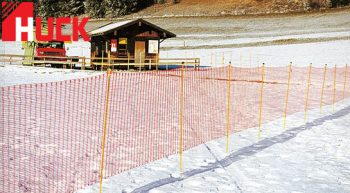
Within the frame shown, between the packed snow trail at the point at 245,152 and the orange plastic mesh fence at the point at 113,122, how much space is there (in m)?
1.10

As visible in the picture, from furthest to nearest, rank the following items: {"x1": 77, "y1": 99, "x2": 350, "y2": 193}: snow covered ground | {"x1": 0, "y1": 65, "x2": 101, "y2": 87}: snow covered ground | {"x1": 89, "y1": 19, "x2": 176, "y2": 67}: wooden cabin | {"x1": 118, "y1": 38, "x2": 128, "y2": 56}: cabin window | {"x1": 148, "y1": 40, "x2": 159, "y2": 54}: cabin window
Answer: {"x1": 148, "y1": 40, "x2": 159, "y2": 54}: cabin window → {"x1": 118, "y1": 38, "x2": 128, "y2": 56}: cabin window → {"x1": 89, "y1": 19, "x2": 176, "y2": 67}: wooden cabin → {"x1": 0, "y1": 65, "x2": 101, "y2": 87}: snow covered ground → {"x1": 77, "y1": 99, "x2": 350, "y2": 193}: snow covered ground

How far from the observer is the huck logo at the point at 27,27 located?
32688 millimetres

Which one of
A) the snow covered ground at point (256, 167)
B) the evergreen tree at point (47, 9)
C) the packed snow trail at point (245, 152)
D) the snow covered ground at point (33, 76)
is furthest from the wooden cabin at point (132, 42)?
the evergreen tree at point (47, 9)

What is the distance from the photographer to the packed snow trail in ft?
26.0

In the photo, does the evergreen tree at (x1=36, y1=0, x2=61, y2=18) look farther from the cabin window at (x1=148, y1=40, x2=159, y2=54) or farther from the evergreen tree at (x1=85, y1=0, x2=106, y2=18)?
the cabin window at (x1=148, y1=40, x2=159, y2=54)

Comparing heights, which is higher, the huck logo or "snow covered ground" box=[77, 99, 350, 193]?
the huck logo

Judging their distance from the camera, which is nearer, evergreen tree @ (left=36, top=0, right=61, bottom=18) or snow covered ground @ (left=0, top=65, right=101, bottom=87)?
snow covered ground @ (left=0, top=65, right=101, bottom=87)

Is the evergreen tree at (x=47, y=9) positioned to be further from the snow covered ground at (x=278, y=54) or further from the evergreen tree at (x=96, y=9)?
the snow covered ground at (x=278, y=54)

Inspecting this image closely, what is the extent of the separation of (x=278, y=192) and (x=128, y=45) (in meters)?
25.5

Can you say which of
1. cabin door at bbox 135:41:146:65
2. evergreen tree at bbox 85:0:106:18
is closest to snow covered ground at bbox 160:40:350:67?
cabin door at bbox 135:41:146:65

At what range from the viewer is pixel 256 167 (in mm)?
9055

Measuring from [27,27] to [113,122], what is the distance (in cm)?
3674

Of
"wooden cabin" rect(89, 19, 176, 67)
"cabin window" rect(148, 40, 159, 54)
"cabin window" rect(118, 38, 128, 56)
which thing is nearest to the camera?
"wooden cabin" rect(89, 19, 176, 67)

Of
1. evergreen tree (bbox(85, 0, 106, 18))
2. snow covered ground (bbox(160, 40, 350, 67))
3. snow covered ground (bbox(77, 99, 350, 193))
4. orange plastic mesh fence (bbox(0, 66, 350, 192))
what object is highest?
evergreen tree (bbox(85, 0, 106, 18))
